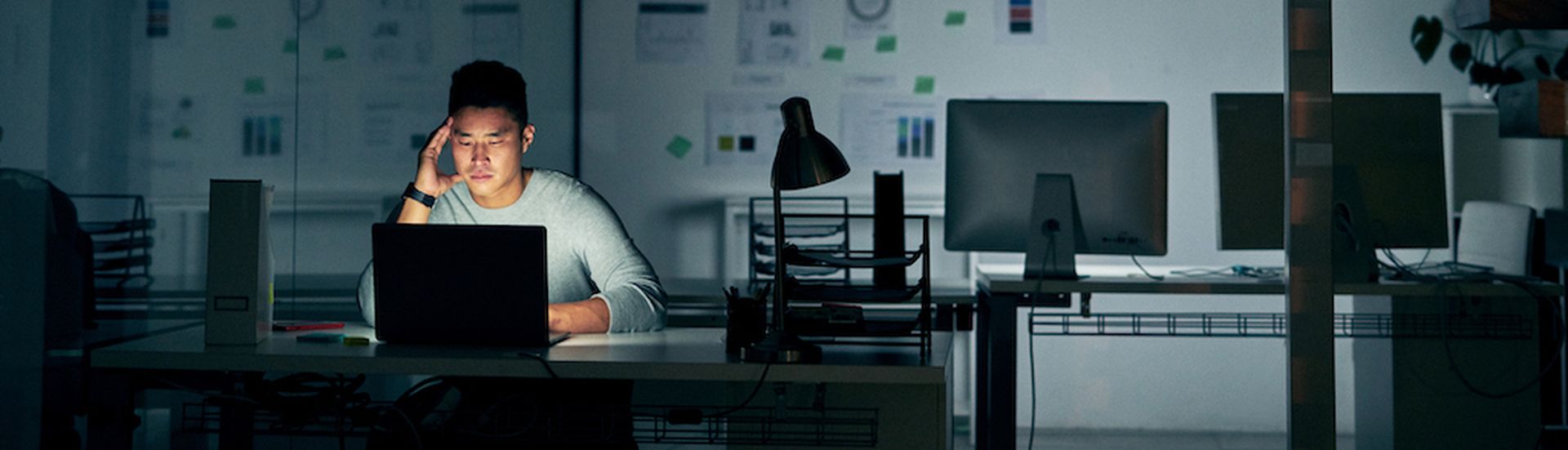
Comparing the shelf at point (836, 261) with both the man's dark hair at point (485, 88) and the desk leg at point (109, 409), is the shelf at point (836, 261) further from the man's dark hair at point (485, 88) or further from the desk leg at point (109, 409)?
the desk leg at point (109, 409)

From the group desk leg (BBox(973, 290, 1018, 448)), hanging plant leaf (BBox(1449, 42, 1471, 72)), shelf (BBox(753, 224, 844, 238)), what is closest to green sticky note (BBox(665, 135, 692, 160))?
shelf (BBox(753, 224, 844, 238))

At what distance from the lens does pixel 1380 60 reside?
444 cm

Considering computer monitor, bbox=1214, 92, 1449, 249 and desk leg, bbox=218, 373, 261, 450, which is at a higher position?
computer monitor, bbox=1214, 92, 1449, 249

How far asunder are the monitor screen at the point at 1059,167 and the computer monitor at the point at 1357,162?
184mm

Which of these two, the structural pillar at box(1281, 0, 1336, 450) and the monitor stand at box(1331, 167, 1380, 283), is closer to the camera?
the structural pillar at box(1281, 0, 1336, 450)

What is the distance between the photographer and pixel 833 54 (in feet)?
15.2

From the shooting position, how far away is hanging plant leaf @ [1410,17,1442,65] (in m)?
4.34

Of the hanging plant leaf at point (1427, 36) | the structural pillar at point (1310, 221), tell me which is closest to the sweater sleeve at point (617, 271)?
the structural pillar at point (1310, 221)

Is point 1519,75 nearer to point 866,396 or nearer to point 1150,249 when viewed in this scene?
point 1150,249

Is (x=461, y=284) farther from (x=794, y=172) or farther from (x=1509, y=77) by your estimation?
(x=1509, y=77)

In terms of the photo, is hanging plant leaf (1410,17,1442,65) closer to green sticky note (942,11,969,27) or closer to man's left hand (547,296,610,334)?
green sticky note (942,11,969,27)

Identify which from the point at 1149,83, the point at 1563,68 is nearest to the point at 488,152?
the point at 1149,83

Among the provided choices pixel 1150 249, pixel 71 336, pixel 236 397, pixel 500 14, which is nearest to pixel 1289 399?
pixel 1150 249

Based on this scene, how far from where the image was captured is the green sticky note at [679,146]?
4.69 meters
